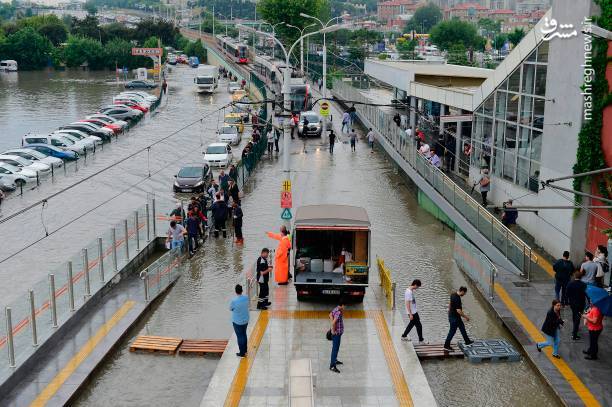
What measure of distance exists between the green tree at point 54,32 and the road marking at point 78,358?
13488 cm

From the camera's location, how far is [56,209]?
31672mm

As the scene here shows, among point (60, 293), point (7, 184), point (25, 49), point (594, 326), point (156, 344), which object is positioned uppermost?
point (25, 49)

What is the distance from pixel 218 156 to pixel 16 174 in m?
9.92

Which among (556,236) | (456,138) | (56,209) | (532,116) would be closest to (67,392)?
(556,236)

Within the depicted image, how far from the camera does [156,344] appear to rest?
16.4 metres

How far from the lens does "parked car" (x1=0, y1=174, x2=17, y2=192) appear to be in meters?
35.8

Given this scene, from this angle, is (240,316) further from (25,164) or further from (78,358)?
(25,164)

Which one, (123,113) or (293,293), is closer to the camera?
(293,293)

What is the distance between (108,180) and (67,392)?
24.5m

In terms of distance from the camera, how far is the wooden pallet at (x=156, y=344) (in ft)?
53.2

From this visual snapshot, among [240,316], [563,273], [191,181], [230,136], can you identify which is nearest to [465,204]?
[563,273]

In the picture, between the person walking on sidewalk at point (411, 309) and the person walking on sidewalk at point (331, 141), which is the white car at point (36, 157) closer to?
the person walking on sidewalk at point (331, 141)

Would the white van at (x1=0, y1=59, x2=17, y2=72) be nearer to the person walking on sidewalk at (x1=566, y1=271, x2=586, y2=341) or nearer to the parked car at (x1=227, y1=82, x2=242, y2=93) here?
the parked car at (x1=227, y1=82, x2=242, y2=93)

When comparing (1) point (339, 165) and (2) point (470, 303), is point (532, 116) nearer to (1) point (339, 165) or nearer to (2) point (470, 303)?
(2) point (470, 303)
